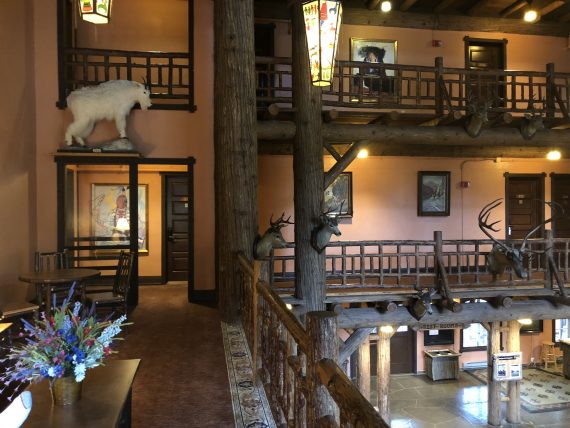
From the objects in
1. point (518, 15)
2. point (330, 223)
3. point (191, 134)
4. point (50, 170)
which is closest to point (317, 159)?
point (330, 223)

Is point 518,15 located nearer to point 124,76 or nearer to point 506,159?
point 506,159

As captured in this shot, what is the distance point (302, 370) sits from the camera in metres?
2.37

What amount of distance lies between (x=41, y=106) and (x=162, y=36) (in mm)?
2907

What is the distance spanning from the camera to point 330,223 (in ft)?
20.0

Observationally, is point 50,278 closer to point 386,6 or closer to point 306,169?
point 306,169

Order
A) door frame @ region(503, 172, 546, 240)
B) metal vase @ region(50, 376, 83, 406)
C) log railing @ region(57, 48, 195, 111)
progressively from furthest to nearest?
door frame @ region(503, 172, 546, 240) < log railing @ region(57, 48, 195, 111) < metal vase @ region(50, 376, 83, 406)

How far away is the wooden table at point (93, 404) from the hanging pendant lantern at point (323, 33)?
3.33m

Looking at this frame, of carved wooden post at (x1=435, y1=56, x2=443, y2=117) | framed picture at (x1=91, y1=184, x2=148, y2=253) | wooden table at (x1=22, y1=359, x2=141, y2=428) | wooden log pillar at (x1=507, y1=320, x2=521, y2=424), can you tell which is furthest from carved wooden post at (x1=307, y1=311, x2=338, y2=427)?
wooden log pillar at (x1=507, y1=320, x2=521, y2=424)

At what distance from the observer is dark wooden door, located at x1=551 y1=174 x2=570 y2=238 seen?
34.2 ft

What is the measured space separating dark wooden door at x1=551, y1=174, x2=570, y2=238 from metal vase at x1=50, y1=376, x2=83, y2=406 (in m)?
11.0

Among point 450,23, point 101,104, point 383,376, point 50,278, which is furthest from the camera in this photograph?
point 450,23

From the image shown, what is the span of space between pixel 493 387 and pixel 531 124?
5.11 metres

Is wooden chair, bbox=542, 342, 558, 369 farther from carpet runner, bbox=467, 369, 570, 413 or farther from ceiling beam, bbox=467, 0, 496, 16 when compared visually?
ceiling beam, bbox=467, 0, 496, 16

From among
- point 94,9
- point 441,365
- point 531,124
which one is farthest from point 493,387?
point 94,9
